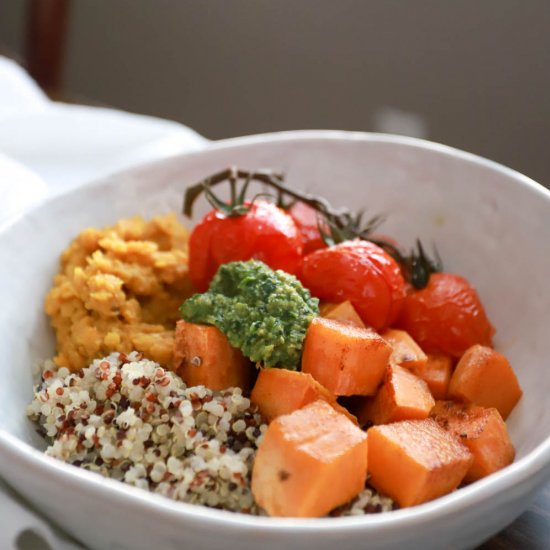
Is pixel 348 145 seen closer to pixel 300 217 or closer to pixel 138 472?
pixel 300 217

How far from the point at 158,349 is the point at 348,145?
2.28 ft

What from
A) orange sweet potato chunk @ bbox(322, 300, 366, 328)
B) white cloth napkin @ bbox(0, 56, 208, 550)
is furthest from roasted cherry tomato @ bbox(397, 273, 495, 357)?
white cloth napkin @ bbox(0, 56, 208, 550)

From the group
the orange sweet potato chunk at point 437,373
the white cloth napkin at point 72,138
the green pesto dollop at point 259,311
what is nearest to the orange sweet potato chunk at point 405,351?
the orange sweet potato chunk at point 437,373

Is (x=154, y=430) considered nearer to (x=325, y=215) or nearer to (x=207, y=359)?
(x=207, y=359)

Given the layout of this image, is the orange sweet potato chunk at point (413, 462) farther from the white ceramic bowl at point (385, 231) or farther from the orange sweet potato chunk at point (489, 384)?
the orange sweet potato chunk at point (489, 384)

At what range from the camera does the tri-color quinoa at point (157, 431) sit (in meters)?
0.97

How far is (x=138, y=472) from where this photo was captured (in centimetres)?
100

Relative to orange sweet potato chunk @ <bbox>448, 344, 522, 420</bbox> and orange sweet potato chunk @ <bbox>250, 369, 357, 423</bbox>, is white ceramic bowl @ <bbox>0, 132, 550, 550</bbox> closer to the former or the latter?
orange sweet potato chunk @ <bbox>448, 344, 522, 420</bbox>

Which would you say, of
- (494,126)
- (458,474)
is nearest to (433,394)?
(458,474)

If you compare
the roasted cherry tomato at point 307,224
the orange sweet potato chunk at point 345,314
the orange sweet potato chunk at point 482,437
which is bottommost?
the orange sweet potato chunk at point 482,437

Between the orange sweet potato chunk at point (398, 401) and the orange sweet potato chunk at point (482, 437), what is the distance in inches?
1.8

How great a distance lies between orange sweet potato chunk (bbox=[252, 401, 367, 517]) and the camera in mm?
883

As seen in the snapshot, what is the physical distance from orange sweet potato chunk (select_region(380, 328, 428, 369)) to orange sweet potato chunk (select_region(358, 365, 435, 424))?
4 centimetres

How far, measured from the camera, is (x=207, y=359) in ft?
3.72
